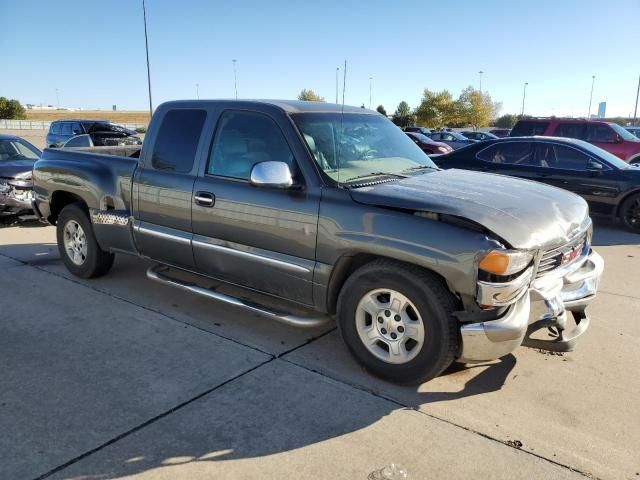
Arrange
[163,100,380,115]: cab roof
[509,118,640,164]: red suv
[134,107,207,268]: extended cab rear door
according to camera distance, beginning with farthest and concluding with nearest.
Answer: [509,118,640,164]: red suv, [134,107,207,268]: extended cab rear door, [163,100,380,115]: cab roof

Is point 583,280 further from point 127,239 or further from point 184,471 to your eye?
point 127,239

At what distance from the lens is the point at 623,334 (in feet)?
14.7

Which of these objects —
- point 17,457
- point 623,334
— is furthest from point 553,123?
point 17,457

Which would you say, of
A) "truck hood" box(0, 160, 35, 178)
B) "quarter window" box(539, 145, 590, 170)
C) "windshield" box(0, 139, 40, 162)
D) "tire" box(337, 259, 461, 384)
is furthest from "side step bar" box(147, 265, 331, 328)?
"quarter window" box(539, 145, 590, 170)

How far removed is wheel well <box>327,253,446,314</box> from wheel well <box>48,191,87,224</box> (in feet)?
10.9

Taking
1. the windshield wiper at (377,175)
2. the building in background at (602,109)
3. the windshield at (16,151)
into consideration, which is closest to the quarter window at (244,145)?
the windshield wiper at (377,175)

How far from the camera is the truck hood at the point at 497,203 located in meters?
3.21

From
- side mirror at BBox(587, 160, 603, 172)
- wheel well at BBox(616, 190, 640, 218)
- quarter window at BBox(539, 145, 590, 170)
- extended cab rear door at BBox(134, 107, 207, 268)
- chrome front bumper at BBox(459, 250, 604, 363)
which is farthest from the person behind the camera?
quarter window at BBox(539, 145, 590, 170)

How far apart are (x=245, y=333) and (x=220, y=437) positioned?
1.47 meters

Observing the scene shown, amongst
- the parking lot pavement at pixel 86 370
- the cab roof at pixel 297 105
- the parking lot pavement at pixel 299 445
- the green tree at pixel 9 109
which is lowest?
the parking lot pavement at pixel 299 445

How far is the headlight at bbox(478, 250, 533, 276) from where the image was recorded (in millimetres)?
3027

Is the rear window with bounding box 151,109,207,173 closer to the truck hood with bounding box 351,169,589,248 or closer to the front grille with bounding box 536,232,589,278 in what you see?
the truck hood with bounding box 351,169,589,248

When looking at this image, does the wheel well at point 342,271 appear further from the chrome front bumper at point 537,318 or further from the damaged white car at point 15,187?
the damaged white car at point 15,187

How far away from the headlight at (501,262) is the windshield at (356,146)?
3.93ft
